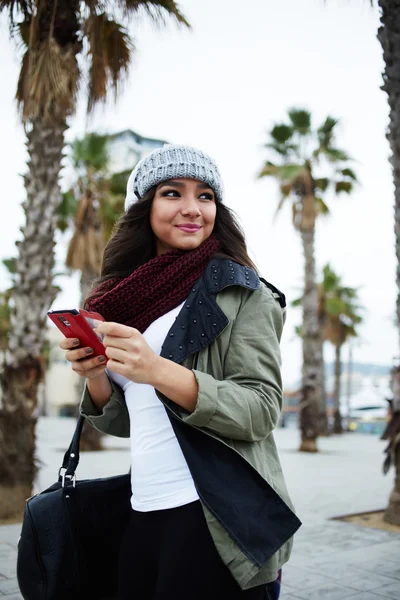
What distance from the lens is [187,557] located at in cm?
136

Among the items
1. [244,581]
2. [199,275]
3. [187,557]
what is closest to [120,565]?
[187,557]

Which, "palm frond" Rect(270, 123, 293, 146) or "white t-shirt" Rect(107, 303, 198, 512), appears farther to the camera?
"palm frond" Rect(270, 123, 293, 146)

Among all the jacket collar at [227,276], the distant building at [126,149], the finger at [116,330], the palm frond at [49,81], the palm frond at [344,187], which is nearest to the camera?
the finger at [116,330]

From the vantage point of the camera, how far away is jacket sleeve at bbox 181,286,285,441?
1326 mm

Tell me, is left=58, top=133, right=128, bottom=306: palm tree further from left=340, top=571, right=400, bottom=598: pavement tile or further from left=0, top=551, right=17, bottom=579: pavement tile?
left=340, top=571, right=400, bottom=598: pavement tile

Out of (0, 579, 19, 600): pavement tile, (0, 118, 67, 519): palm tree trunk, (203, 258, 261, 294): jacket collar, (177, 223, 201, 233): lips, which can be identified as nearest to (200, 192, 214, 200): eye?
(177, 223, 201, 233): lips

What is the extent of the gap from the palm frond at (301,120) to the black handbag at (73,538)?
15505 mm

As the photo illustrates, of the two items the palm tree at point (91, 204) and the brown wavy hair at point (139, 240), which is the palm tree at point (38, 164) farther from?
the palm tree at point (91, 204)

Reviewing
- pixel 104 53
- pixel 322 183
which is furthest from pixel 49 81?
pixel 322 183

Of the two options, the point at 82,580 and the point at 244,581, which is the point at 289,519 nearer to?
the point at 244,581

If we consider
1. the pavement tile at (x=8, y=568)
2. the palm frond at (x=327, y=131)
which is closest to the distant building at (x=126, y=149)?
the palm frond at (x=327, y=131)

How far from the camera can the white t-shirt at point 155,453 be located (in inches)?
57.0

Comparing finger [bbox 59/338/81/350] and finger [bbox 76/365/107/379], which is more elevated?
finger [bbox 59/338/81/350]

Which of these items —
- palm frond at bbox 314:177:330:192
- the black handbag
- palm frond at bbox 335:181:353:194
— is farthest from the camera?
palm frond at bbox 335:181:353:194
